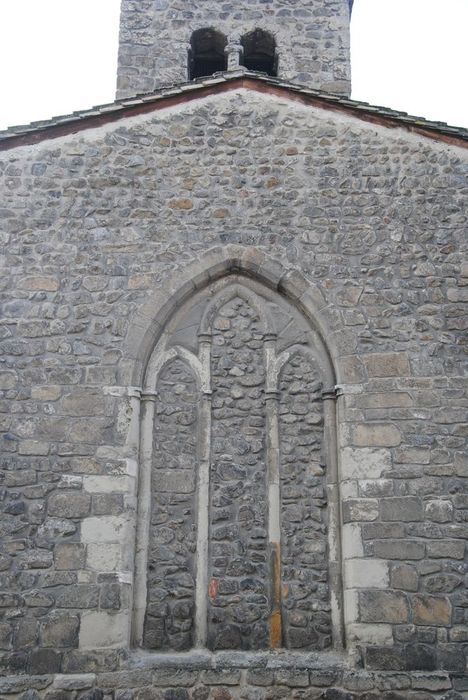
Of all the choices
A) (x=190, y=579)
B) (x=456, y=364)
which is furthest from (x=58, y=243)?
(x=456, y=364)

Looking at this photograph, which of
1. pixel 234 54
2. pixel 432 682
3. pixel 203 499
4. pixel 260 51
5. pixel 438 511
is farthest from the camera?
pixel 260 51

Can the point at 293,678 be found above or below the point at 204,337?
below

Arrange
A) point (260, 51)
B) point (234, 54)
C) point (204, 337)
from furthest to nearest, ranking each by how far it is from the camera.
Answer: point (260, 51), point (234, 54), point (204, 337)

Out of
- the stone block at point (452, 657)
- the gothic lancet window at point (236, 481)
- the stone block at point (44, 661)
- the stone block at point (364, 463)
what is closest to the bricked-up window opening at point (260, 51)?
the gothic lancet window at point (236, 481)

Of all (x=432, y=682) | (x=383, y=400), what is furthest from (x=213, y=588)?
(x=383, y=400)

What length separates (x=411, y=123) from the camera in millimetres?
6773

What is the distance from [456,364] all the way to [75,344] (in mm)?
3416

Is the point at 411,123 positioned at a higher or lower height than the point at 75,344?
higher

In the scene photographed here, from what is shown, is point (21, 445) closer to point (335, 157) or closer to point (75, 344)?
point (75, 344)

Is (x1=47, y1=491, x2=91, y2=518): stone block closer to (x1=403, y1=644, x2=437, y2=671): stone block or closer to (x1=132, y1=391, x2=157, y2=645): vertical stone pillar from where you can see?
(x1=132, y1=391, x2=157, y2=645): vertical stone pillar

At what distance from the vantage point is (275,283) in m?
6.39

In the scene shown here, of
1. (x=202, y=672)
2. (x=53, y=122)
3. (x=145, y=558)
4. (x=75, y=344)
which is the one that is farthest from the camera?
(x=53, y=122)

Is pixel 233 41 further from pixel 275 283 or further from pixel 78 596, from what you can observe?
pixel 78 596

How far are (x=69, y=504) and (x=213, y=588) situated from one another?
1.40 meters
